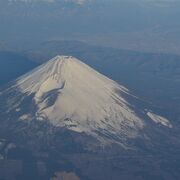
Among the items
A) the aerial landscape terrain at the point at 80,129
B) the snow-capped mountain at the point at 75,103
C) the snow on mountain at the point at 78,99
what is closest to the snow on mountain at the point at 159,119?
the snow-capped mountain at the point at 75,103

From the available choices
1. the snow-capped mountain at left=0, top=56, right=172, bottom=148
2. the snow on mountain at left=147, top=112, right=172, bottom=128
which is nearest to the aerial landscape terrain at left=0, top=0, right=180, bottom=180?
the snow-capped mountain at left=0, top=56, right=172, bottom=148

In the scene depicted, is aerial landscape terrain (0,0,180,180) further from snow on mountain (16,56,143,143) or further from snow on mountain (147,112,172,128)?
snow on mountain (147,112,172,128)

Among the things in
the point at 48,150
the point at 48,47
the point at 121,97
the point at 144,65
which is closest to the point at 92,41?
the point at 48,47

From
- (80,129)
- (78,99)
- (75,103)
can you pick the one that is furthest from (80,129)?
(78,99)

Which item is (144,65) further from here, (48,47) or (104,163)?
(104,163)

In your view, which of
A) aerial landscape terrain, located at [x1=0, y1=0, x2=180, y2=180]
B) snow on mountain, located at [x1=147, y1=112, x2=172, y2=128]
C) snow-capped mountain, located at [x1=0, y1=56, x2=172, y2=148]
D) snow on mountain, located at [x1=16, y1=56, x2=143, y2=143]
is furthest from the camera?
snow on mountain, located at [x1=147, y1=112, x2=172, y2=128]

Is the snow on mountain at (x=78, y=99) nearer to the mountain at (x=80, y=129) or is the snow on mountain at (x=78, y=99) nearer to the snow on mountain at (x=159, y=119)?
the mountain at (x=80, y=129)

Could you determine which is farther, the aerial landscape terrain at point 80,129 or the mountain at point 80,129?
the mountain at point 80,129
